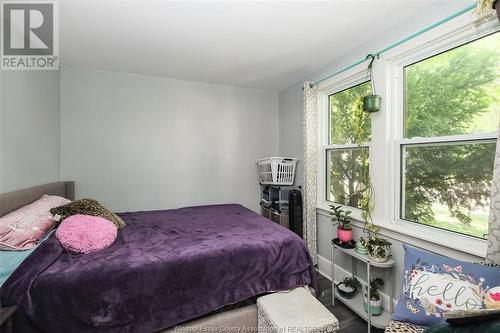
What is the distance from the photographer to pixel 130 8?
5.28ft

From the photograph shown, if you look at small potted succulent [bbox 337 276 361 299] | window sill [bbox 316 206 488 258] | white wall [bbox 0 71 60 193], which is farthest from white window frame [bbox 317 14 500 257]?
white wall [bbox 0 71 60 193]

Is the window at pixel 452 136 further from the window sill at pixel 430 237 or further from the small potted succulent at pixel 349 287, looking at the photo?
the small potted succulent at pixel 349 287

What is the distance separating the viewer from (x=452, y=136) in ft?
5.18

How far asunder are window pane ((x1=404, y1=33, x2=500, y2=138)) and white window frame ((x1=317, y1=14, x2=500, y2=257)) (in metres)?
0.06

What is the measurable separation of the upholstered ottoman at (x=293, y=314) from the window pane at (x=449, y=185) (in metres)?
1.10

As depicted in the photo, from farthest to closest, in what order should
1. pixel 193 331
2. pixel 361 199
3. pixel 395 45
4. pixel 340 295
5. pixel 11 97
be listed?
pixel 361 199
pixel 340 295
pixel 395 45
pixel 11 97
pixel 193 331

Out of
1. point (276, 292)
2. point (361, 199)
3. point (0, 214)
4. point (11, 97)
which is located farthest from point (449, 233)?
point (11, 97)

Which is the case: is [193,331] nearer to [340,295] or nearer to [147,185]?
[340,295]

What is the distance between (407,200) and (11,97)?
10.5 ft

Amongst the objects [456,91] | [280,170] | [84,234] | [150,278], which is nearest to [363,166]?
[456,91]

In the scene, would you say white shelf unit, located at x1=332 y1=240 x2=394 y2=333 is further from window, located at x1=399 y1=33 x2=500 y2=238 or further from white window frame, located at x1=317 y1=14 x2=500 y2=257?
window, located at x1=399 y1=33 x2=500 y2=238

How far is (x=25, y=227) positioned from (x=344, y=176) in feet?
8.89

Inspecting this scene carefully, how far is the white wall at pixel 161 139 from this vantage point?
272cm

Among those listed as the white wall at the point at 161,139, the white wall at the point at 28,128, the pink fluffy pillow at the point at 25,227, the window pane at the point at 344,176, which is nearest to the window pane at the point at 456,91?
the window pane at the point at 344,176
